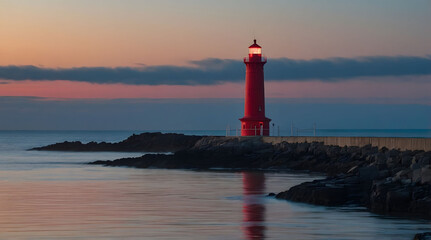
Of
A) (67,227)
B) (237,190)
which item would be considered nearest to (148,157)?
(237,190)

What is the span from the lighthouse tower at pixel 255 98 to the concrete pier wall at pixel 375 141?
210 cm

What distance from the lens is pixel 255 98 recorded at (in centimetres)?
3594

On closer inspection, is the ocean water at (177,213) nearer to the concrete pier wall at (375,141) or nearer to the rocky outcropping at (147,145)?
the concrete pier wall at (375,141)

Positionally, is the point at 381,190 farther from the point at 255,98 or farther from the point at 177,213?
the point at 255,98

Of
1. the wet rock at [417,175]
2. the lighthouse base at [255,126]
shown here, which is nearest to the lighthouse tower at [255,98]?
the lighthouse base at [255,126]

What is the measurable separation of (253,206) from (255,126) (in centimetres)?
1866

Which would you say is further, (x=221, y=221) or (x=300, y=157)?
(x=300, y=157)

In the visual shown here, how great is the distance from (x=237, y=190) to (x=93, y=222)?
769 cm

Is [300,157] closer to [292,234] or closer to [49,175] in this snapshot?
[49,175]

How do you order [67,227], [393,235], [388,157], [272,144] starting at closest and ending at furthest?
1. [393,235]
2. [67,227]
3. [388,157]
4. [272,144]

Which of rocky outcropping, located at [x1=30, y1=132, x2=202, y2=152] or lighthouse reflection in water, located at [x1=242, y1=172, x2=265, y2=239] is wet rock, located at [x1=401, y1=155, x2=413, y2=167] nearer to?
lighthouse reflection in water, located at [x1=242, y1=172, x2=265, y2=239]

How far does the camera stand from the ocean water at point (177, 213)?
13.3 meters

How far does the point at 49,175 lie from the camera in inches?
1174

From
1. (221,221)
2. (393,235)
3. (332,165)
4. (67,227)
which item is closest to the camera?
(393,235)
